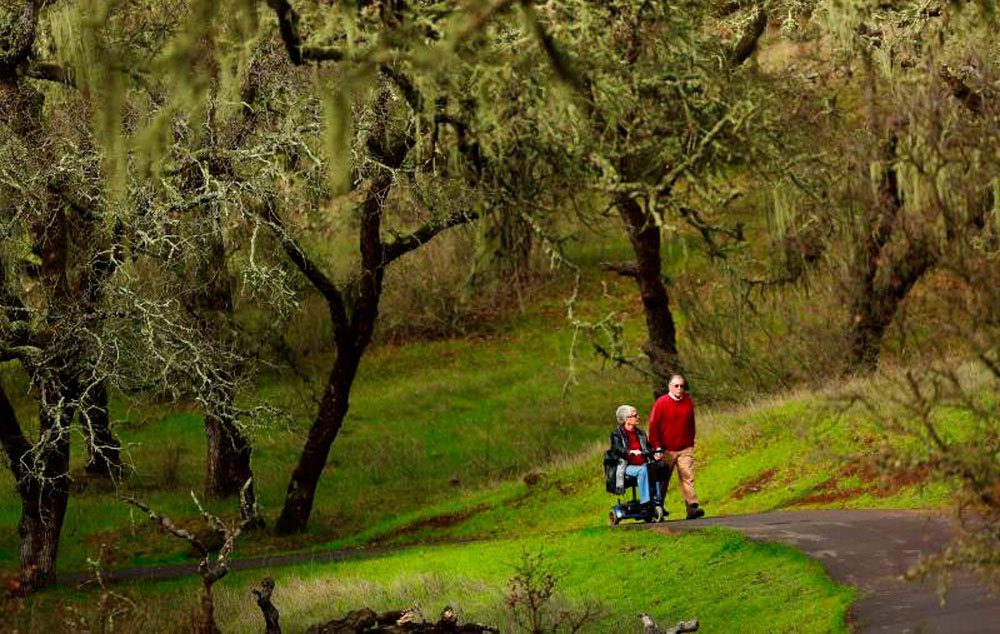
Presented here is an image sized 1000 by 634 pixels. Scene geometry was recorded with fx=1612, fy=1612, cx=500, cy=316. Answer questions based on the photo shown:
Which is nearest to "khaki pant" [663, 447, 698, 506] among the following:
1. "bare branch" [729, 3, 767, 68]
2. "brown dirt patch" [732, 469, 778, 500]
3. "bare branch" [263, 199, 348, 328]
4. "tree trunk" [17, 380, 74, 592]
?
"brown dirt patch" [732, 469, 778, 500]

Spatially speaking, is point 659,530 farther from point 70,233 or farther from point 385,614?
point 70,233

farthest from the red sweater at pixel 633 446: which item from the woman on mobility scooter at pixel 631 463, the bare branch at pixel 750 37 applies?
the bare branch at pixel 750 37

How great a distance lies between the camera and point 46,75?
25453mm

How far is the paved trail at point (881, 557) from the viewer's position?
11930mm

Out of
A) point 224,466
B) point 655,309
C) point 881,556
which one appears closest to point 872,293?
point 655,309

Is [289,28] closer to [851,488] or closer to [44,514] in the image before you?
[851,488]

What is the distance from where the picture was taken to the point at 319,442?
2936 centimetres

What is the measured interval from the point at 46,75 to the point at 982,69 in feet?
59.1

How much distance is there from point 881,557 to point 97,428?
12.6 metres

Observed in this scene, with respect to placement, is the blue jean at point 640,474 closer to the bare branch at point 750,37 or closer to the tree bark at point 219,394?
the tree bark at point 219,394

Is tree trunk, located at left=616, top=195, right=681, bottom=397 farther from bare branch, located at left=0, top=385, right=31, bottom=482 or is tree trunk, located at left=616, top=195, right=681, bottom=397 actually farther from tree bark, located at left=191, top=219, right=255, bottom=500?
bare branch, located at left=0, top=385, right=31, bottom=482

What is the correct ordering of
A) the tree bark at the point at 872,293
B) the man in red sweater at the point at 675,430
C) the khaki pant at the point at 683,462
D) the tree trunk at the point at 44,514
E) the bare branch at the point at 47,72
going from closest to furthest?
the man in red sweater at the point at 675,430, the khaki pant at the point at 683,462, the tree trunk at the point at 44,514, the bare branch at the point at 47,72, the tree bark at the point at 872,293

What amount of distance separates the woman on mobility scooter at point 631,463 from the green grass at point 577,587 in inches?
23.1

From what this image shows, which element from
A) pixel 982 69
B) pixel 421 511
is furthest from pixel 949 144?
pixel 421 511
